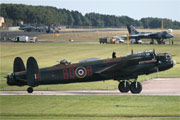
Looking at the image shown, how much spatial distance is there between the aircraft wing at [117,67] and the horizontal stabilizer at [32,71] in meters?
4.90

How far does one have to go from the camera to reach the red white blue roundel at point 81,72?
33281mm

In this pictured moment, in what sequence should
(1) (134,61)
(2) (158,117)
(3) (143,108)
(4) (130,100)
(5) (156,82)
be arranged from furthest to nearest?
(5) (156,82) → (1) (134,61) → (4) (130,100) → (3) (143,108) → (2) (158,117)

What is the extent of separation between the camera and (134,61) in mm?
32781

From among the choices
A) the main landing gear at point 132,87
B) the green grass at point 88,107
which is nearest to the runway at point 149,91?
the main landing gear at point 132,87

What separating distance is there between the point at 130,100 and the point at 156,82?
12723 millimetres

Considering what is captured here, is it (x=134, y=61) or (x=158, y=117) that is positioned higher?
(x=134, y=61)

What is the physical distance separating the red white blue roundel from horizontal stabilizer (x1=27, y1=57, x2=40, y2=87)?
314 centimetres

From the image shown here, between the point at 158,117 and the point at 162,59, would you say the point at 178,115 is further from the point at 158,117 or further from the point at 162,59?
the point at 162,59

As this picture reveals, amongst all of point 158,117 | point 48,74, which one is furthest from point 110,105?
point 48,74

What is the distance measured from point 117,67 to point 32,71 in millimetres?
6790

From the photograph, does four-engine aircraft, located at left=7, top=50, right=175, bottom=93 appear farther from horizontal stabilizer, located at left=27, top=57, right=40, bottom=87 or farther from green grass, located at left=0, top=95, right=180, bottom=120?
green grass, located at left=0, top=95, right=180, bottom=120

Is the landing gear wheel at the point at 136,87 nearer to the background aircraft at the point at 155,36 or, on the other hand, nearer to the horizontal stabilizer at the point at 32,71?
the horizontal stabilizer at the point at 32,71

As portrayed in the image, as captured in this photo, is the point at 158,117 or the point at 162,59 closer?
the point at 158,117

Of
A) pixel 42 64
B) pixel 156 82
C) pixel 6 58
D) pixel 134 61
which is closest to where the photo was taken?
pixel 134 61
